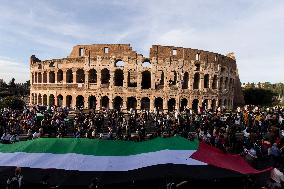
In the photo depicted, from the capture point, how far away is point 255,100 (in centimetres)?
8169

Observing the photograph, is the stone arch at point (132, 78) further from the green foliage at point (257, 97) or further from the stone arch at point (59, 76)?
the green foliage at point (257, 97)

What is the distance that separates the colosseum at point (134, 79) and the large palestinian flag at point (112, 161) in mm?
32728

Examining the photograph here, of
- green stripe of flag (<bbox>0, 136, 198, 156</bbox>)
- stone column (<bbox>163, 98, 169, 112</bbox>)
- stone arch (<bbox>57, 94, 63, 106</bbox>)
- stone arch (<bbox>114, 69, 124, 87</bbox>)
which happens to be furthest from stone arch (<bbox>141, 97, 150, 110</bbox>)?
green stripe of flag (<bbox>0, 136, 198, 156</bbox>)

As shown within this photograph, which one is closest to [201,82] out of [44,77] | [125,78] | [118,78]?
[125,78]

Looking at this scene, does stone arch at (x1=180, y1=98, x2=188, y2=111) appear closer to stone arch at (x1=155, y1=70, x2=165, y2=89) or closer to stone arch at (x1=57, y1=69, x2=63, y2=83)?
stone arch at (x1=155, y1=70, x2=165, y2=89)

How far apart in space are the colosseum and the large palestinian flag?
32.7m

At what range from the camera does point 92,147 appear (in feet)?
42.8

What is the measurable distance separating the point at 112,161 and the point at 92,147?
1.18 metres

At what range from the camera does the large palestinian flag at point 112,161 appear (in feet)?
37.4

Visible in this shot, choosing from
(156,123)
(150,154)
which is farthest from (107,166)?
(156,123)

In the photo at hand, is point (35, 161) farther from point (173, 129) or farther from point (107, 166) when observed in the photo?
point (173, 129)

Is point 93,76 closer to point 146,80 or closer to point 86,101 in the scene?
point 86,101

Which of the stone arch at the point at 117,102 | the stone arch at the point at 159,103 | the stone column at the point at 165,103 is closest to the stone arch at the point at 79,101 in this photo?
the stone arch at the point at 117,102

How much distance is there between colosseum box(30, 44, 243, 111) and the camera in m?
46.0
